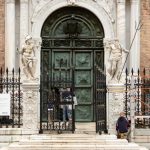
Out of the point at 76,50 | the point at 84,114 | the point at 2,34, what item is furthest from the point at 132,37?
the point at 2,34

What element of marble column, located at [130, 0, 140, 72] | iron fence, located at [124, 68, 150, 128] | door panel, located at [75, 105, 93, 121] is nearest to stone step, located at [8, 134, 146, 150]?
iron fence, located at [124, 68, 150, 128]

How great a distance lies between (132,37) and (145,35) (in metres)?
0.76

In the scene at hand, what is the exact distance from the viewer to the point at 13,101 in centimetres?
2158

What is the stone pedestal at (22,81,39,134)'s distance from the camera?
20781 millimetres

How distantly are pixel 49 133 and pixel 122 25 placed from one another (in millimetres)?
6243

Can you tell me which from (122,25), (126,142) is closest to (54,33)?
(122,25)

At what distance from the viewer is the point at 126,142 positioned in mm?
19453

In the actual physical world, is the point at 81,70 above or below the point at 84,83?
above

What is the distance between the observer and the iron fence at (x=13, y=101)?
2158cm

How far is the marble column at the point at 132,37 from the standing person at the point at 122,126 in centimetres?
473

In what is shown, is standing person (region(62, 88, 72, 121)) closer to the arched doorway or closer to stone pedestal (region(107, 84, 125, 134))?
stone pedestal (region(107, 84, 125, 134))

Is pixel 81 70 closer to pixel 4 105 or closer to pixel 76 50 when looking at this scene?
pixel 76 50

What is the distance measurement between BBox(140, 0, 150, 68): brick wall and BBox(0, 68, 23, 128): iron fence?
204 inches

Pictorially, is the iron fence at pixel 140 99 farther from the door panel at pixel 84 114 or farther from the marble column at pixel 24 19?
the marble column at pixel 24 19
